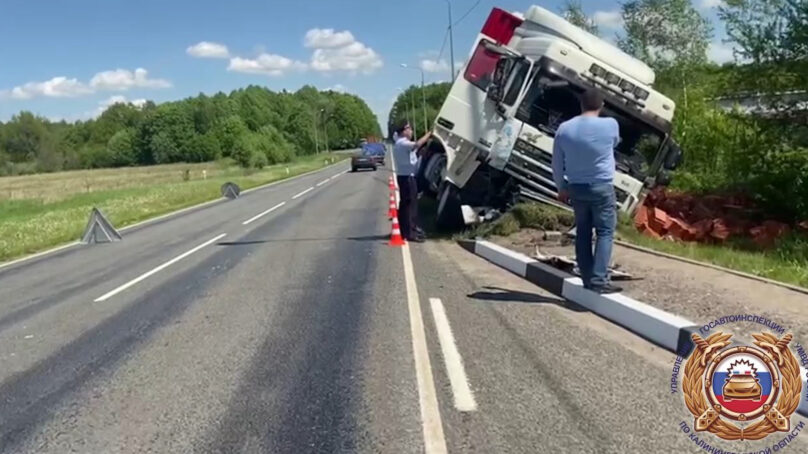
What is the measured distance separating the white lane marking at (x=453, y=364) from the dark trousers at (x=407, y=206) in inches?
211

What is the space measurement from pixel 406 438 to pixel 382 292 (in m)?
4.36

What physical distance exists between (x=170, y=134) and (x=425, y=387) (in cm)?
13663

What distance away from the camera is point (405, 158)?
12.5 metres

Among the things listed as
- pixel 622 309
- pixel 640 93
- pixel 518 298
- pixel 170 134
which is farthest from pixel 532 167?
pixel 170 134

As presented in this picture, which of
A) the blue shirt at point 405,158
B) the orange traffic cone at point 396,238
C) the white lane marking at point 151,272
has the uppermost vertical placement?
the blue shirt at point 405,158

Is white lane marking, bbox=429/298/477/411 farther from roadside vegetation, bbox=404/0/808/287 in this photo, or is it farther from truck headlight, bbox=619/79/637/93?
truck headlight, bbox=619/79/637/93

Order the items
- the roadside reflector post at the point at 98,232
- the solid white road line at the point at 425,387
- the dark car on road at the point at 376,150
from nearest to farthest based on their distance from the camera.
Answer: the solid white road line at the point at 425,387
the roadside reflector post at the point at 98,232
the dark car on road at the point at 376,150

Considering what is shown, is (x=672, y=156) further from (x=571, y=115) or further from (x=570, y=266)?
(x=570, y=266)

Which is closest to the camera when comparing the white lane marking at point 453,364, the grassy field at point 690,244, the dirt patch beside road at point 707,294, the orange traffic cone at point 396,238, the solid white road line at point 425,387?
the solid white road line at point 425,387

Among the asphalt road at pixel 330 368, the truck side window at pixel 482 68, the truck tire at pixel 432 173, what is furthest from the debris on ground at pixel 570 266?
the truck tire at pixel 432 173

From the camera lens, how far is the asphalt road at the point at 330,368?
4.28 m

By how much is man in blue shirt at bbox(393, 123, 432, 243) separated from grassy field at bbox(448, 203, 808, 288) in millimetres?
833

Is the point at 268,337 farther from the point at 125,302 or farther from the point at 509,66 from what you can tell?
the point at 509,66

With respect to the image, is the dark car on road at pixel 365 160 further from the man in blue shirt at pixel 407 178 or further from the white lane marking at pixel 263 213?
the man in blue shirt at pixel 407 178
